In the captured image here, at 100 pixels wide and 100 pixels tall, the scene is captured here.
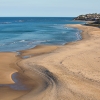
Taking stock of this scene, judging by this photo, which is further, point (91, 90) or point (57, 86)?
point (57, 86)

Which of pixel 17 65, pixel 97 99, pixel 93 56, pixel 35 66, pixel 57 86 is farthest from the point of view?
pixel 93 56

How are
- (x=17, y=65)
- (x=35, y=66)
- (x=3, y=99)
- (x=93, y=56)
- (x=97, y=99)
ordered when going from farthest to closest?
(x=93, y=56), (x=17, y=65), (x=35, y=66), (x=3, y=99), (x=97, y=99)

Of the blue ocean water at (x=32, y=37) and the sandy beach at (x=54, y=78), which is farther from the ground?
the sandy beach at (x=54, y=78)

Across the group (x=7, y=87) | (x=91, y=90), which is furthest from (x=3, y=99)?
(x=91, y=90)

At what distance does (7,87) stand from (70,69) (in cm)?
622

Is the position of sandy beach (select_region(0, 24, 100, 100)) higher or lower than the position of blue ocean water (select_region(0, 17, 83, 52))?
higher

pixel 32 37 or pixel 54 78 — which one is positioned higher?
pixel 54 78

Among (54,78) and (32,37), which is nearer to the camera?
(54,78)

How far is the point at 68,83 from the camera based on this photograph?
16.5 metres

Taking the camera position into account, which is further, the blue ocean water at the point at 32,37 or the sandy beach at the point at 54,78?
the blue ocean water at the point at 32,37

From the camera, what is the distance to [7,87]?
1695 cm

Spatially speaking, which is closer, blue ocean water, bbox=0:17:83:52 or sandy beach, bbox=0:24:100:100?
sandy beach, bbox=0:24:100:100

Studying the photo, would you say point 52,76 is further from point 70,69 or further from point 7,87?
point 7,87

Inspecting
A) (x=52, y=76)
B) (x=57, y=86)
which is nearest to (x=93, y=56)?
(x=52, y=76)
